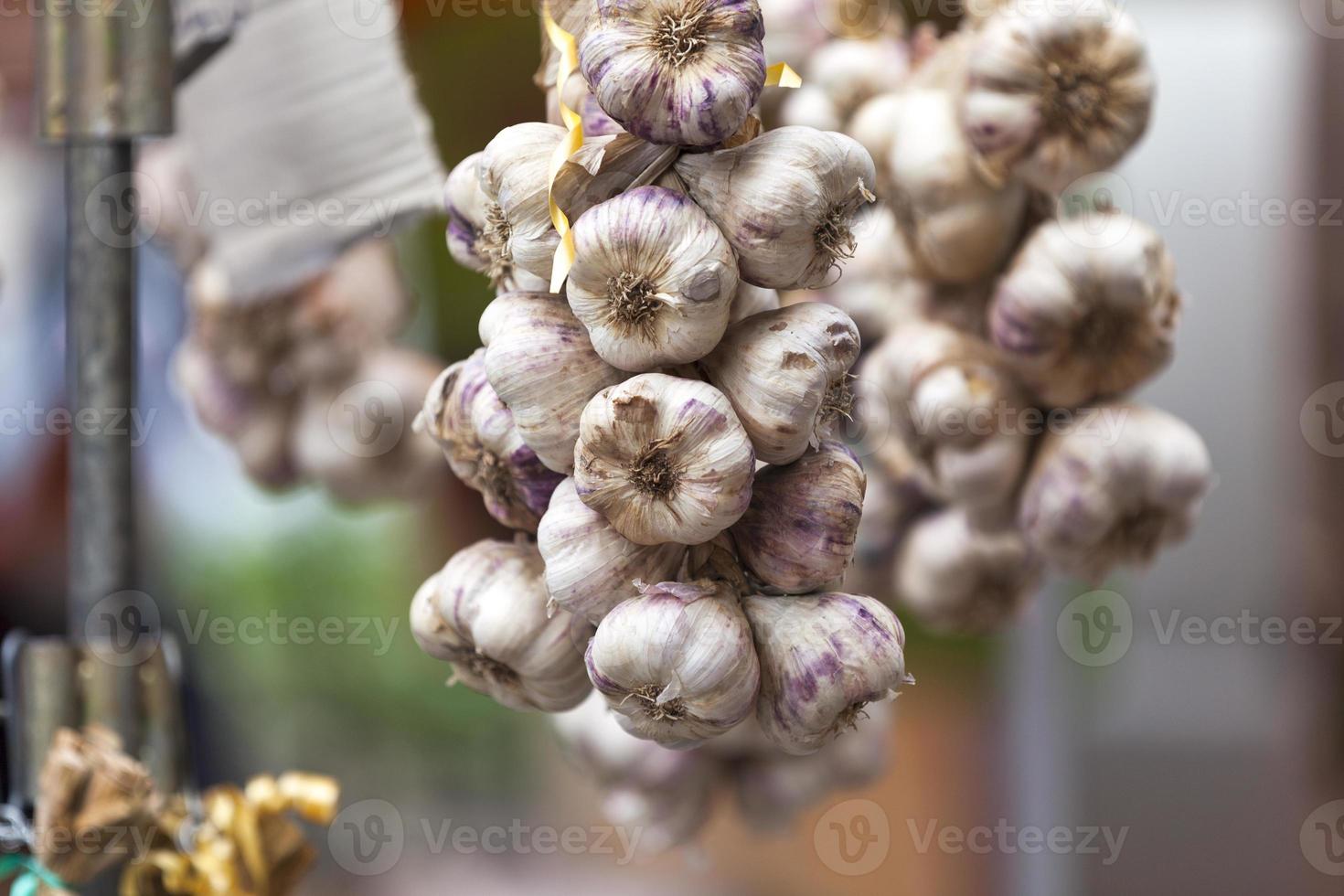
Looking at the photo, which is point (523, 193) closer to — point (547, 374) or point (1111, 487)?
point (547, 374)

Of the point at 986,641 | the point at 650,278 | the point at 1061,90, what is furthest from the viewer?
the point at 986,641

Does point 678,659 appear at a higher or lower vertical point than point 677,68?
lower

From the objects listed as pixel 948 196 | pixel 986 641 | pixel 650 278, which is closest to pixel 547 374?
pixel 650 278

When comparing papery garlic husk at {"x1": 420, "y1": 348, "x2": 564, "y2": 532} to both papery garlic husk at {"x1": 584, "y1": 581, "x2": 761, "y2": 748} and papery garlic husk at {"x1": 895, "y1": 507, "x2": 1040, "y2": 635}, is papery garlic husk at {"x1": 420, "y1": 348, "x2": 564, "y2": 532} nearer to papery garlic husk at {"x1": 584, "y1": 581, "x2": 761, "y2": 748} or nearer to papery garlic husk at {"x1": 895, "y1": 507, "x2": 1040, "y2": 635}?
papery garlic husk at {"x1": 584, "y1": 581, "x2": 761, "y2": 748}

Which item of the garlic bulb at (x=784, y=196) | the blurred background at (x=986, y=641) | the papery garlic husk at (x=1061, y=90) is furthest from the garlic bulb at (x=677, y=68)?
the blurred background at (x=986, y=641)

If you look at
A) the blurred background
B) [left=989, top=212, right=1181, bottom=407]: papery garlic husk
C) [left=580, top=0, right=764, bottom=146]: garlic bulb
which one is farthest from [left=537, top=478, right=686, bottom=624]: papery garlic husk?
the blurred background

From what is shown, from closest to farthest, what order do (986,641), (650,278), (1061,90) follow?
(650,278), (1061,90), (986,641)

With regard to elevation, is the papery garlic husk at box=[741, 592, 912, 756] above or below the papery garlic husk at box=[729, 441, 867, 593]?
below

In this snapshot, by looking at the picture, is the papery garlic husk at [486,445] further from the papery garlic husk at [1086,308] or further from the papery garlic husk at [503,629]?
the papery garlic husk at [1086,308]
